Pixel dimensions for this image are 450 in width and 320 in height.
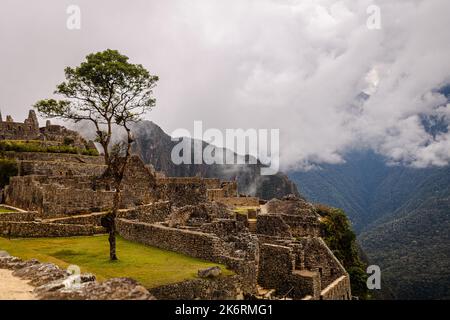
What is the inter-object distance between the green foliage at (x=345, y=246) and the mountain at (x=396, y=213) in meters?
15.7

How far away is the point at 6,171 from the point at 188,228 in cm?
1974

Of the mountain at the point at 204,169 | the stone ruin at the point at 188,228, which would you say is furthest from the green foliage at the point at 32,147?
the mountain at the point at 204,169

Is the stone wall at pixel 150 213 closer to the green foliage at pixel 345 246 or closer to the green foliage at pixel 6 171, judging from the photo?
the green foliage at pixel 345 246

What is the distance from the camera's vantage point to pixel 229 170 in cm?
11612

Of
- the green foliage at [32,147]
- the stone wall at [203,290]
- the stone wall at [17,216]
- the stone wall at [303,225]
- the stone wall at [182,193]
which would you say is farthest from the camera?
the green foliage at [32,147]

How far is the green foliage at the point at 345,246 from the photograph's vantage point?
30.9m

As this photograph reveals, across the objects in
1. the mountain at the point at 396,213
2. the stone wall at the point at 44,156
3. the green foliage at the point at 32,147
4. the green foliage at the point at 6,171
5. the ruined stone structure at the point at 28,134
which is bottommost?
the mountain at the point at 396,213

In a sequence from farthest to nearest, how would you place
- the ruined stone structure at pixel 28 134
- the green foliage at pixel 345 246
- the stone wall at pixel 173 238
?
the ruined stone structure at pixel 28 134 < the green foliage at pixel 345 246 < the stone wall at pixel 173 238

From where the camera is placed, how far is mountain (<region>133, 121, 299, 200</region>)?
104m

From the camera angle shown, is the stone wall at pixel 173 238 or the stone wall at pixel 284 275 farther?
the stone wall at pixel 284 275

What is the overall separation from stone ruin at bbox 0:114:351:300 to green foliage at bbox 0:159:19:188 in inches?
14.6

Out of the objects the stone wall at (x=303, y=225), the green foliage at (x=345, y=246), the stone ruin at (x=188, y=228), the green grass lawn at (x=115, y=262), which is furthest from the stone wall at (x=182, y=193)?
the green grass lawn at (x=115, y=262)

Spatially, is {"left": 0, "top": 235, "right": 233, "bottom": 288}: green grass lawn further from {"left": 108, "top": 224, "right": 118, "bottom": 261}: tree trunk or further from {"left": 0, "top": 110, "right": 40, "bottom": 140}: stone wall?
{"left": 0, "top": 110, "right": 40, "bottom": 140}: stone wall

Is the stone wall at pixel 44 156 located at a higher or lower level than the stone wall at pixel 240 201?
higher
